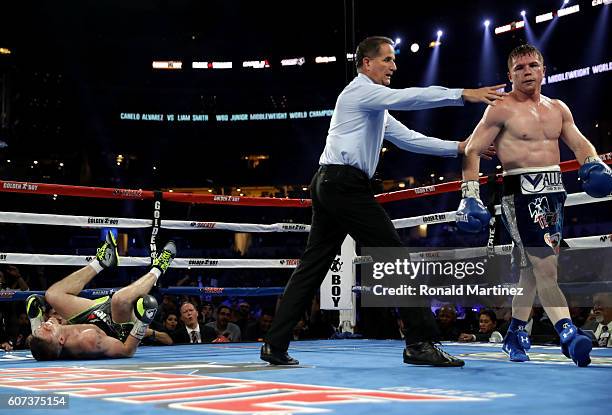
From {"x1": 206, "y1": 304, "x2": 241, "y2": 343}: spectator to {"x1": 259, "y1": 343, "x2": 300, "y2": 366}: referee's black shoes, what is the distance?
93.0 inches

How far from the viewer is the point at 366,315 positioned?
16.2 ft

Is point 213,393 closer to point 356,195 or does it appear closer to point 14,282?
point 356,195

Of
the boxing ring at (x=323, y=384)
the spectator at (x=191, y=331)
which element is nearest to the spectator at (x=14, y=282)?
the spectator at (x=191, y=331)

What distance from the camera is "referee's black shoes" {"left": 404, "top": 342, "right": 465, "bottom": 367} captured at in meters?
2.51

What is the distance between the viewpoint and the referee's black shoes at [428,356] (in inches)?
99.0

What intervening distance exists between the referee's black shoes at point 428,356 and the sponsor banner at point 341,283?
7.35 ft

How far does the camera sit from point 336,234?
2.88 m

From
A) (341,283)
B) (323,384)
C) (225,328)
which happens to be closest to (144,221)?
(225,328)

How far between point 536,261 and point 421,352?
0.62 meters

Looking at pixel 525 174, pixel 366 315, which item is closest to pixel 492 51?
pixel 366 315

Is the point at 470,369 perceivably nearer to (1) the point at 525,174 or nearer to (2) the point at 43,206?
(1) the point at 525,174

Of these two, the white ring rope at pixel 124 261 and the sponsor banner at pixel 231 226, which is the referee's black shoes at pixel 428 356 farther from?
the sponsor banner at pixel 231 226

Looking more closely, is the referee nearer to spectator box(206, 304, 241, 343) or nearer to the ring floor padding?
the ring floor padding

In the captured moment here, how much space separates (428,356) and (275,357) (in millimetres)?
577
